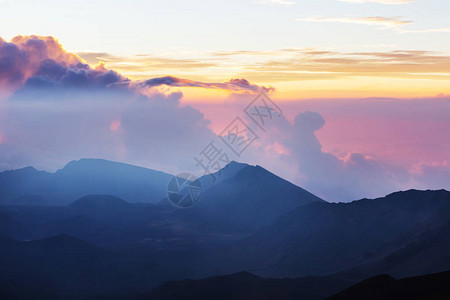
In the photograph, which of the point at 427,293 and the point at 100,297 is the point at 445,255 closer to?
the point at 427,293

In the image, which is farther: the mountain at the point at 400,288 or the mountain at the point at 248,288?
the mountain at the point at 248,288

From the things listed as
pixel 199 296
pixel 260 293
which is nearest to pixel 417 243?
pixel 260 293

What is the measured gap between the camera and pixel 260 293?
159 metres

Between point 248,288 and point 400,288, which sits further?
point 248,288

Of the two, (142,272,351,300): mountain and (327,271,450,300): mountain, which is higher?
(142,272,351,300): mountain

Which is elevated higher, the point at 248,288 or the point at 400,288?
the point at 248,288

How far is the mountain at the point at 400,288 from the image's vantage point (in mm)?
117875

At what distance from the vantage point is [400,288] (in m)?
124

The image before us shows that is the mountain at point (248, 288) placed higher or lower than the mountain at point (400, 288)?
higher

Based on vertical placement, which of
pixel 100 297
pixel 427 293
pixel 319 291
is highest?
pixel 100 297

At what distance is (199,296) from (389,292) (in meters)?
57.3

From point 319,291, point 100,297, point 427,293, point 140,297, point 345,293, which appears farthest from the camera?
point 100,297

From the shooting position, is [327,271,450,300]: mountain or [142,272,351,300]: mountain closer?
[327,271,450,300]: mountain

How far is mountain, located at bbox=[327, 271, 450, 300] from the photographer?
11788 cm
